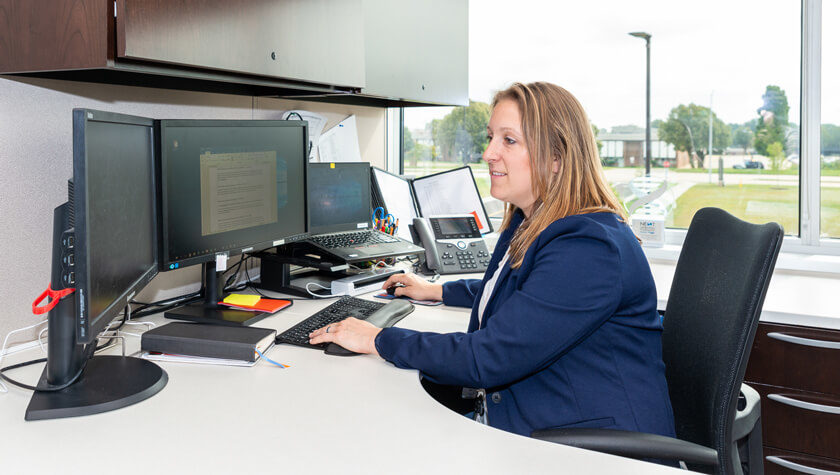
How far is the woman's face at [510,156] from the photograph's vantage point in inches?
52.2

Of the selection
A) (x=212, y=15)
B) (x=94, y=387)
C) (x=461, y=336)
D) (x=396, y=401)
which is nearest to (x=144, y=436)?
(x=94, y=387)

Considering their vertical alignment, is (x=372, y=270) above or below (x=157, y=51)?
below

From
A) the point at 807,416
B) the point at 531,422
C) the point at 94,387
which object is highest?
the point at 94,387

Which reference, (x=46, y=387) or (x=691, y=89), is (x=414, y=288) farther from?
(x=691, y=89)

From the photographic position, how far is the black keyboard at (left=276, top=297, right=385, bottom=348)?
4.48 ft

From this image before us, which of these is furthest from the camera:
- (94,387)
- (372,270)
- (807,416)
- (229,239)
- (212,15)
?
(372,270)

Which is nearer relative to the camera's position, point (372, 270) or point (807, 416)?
point (807, 416)

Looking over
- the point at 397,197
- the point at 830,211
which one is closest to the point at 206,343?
the point at 397,197

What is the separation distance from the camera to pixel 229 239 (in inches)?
60.6

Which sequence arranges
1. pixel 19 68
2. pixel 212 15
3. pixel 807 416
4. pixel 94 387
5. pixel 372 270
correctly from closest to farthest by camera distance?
pixel 94 387 < pixel 19 68 < pixel 212 15 < pixel 807 416 < pixel 372 270

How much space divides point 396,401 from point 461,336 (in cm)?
20

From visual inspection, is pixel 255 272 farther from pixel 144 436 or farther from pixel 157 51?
pixel 144 436

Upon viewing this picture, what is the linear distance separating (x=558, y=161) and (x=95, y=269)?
861mm

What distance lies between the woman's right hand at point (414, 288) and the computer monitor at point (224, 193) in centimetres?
31
